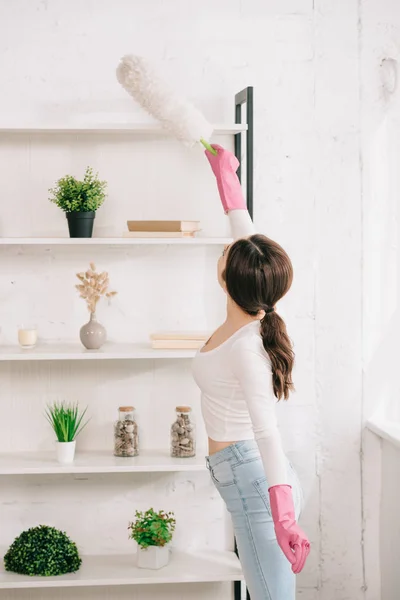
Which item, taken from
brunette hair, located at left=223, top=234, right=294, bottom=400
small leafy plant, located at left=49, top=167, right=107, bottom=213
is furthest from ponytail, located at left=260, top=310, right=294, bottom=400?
small leafy plant, located at left=49, top=167, right=107, bottom=213

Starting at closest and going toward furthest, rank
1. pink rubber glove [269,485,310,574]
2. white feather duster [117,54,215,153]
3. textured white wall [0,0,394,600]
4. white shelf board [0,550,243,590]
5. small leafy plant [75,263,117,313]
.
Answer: pink rubber glove [269,485,310,574]
white feather duster [117,54,215,153]
white shelf board [0,550,243,590]
small leafy plant [75,263,117,313]
textured white wall [0,0,394,600]

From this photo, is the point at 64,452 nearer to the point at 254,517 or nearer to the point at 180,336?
the point at 180,336

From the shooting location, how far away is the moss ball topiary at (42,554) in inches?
104

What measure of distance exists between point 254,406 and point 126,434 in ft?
3.34

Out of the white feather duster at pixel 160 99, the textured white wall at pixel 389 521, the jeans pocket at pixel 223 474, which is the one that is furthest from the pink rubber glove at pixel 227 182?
the textured white wall at pixel 389 521

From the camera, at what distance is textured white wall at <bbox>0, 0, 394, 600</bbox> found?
283 centimetres

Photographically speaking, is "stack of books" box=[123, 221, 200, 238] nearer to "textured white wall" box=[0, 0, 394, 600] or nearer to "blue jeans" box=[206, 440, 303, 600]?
"textured white wall" box=[0, 0, 394, 600]

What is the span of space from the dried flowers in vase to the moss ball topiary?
656 mm

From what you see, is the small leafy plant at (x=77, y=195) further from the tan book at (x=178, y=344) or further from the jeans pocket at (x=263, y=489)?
the jeans pocket at (x=263, y=489)

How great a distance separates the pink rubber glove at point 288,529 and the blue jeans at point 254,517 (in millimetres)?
110

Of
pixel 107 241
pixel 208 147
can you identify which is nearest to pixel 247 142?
pixel 208 147

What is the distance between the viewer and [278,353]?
194 centimetres

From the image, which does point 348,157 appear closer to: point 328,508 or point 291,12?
point 291,12

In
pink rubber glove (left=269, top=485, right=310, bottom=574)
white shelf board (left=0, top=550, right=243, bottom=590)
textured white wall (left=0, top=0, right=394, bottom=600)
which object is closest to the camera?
pink rubber glove (left=269, top=485, right=310, bottom=574)
